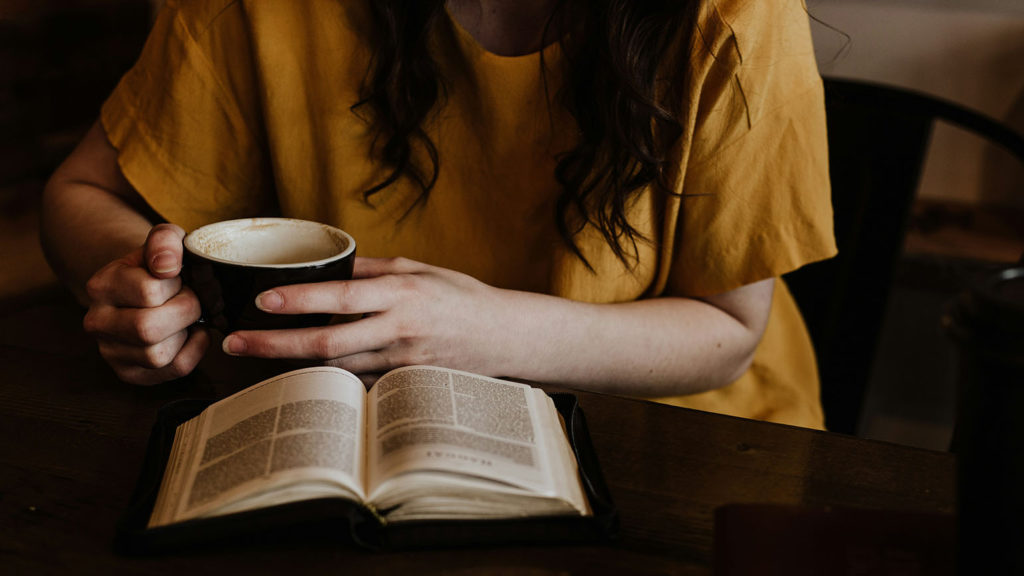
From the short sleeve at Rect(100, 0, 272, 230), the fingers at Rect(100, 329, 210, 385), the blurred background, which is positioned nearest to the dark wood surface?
the fingers at Rect(100, 329, 210, 385)

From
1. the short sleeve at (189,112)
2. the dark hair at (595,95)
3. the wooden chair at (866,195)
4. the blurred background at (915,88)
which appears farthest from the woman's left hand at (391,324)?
the blurred background at (915,88)

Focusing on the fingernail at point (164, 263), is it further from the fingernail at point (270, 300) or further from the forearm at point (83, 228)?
the forearm at point (83, 228)

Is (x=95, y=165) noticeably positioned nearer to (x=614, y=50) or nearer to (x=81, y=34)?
(x=614, y=50)

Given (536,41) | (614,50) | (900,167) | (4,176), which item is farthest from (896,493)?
(4,176)

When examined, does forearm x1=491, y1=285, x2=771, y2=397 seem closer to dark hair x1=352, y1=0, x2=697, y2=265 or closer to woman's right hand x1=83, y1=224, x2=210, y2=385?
dark hair x1=352, y1=0, x2=697, y2=265

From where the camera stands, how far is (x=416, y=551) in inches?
20.3

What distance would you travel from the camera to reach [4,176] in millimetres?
1779

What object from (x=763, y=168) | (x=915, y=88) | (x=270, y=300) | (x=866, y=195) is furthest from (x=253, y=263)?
(x=915, y=88)

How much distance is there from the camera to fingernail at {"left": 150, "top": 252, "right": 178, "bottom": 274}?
644mm

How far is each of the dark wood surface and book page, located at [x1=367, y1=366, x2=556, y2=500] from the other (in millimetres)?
50

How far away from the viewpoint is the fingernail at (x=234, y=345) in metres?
0.65

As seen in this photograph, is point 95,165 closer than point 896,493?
No

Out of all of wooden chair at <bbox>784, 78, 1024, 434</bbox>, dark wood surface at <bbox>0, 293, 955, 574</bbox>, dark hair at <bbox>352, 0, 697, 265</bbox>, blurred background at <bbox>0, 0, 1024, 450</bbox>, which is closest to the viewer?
dark wood surface at <bbox>0, 293, 955, 574</bbox>

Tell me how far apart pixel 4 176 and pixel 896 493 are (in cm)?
183
